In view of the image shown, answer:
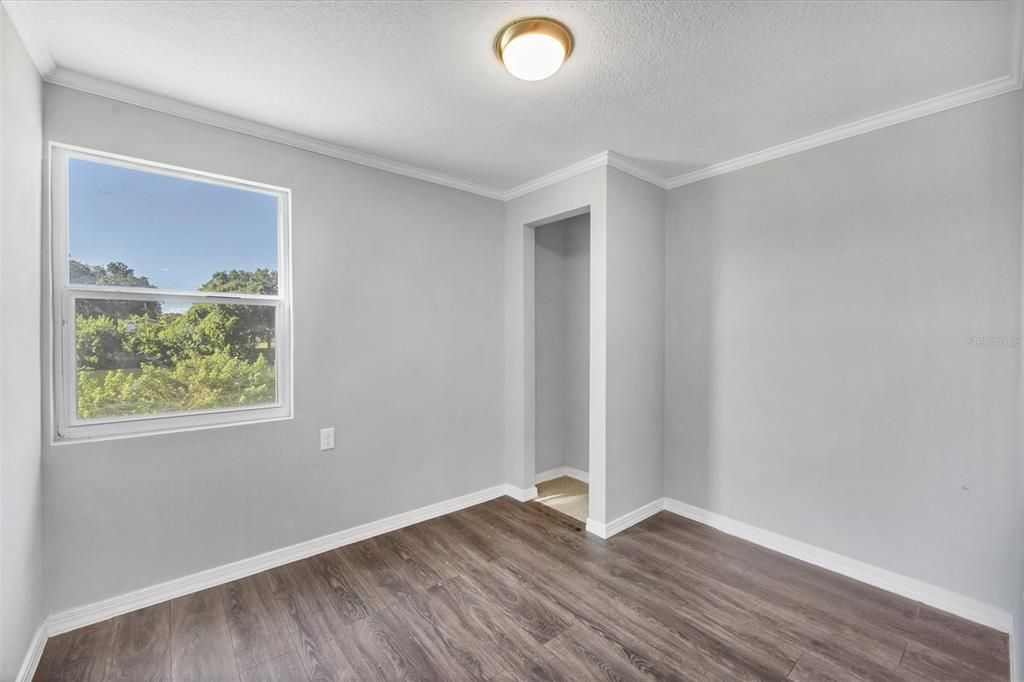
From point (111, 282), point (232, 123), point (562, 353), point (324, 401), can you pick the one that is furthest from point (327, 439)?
point (562, 353)

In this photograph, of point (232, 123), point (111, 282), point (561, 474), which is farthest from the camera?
point (561, 474)

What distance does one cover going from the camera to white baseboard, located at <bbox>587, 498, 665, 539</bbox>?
2.88 meters

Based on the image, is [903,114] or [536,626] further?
[903,114]

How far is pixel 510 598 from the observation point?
2.24 meters

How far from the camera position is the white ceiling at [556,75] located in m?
1.57

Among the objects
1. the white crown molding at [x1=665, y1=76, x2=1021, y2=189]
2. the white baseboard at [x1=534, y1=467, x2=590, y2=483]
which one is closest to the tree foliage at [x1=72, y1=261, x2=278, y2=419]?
the white baseboard at [x1=534, y1=467, x2=590, y2=483]

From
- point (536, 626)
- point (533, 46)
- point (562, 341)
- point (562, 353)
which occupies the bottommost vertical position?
point (536, 626)

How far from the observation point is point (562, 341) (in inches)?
162

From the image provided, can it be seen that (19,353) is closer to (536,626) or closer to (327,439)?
(327,439)

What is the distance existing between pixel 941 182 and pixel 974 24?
30.7 inches

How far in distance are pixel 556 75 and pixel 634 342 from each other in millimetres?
1734

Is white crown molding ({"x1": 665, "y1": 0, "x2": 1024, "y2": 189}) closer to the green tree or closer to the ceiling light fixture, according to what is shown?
the ceiling light fixture

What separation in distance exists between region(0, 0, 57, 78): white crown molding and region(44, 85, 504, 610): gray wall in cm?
15

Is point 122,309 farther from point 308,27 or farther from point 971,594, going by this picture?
point 971,594
